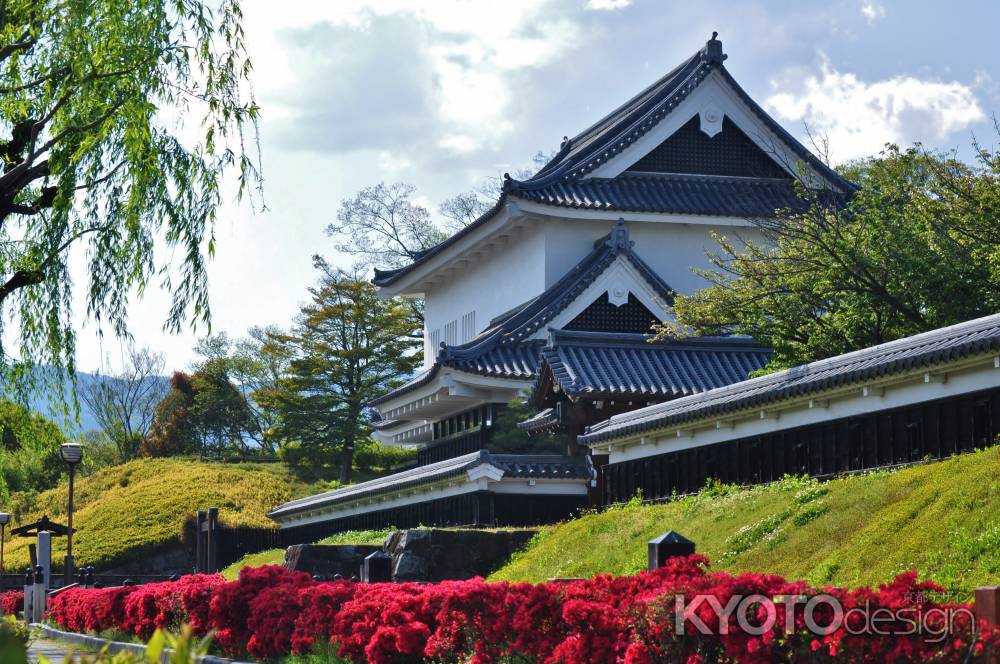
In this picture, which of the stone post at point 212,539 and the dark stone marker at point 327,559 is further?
the stone post at point 212,539

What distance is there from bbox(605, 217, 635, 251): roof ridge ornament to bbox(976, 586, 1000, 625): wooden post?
25.2 metres

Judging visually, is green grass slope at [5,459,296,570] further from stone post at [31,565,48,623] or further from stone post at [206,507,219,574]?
stone post at [31,565,48,623]

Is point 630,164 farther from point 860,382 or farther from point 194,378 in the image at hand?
point 194,378

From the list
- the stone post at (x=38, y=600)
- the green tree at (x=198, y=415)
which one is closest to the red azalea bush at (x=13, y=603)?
the stone post at (x=38, y=600)

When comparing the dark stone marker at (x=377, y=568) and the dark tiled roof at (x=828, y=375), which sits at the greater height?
the dark tiled roof at (x=828, y=375)

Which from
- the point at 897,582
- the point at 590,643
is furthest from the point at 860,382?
the point at 897,582

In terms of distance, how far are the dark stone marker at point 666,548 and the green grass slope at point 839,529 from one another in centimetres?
203

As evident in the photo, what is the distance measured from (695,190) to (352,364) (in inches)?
1127

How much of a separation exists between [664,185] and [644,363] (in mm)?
9015

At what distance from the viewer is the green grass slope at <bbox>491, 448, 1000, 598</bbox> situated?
1213cm

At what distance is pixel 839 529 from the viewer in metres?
14.5

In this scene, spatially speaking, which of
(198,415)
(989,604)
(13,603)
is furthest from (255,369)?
(989,604)

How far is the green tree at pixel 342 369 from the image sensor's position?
59406mm

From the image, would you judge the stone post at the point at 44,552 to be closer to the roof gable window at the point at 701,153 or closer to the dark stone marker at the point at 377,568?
the dark stone marker at the point at 377,568
